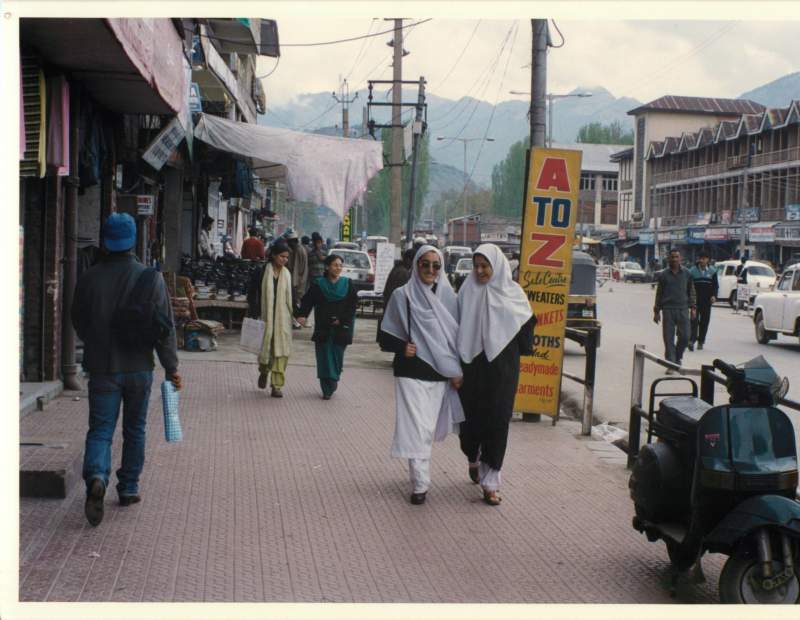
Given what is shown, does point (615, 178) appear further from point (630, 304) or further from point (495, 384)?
point (495, 384)

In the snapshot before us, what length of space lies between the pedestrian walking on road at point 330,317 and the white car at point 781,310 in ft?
41.4

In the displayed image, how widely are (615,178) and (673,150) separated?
3269 cm

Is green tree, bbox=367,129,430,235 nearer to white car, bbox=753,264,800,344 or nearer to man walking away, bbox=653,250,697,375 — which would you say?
white car, bbox=753,264,800,344

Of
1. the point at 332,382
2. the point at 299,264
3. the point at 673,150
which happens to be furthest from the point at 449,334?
the point at 673,150

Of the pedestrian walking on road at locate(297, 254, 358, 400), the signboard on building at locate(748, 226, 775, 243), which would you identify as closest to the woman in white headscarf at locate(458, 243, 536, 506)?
the pedestrian walking on road at locate(297, 254, 358, 400)

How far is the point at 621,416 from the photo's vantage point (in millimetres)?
12219

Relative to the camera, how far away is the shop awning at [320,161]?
16.2m

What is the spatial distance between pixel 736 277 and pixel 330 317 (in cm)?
3188

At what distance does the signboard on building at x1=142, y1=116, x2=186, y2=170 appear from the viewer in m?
14.3

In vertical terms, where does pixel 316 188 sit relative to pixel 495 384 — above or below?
above

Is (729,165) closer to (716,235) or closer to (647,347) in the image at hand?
(716,235)

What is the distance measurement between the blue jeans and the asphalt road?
622 centimetres

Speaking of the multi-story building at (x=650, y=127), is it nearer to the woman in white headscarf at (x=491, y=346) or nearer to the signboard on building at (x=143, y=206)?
the signboard on building at (x=143, y=206)

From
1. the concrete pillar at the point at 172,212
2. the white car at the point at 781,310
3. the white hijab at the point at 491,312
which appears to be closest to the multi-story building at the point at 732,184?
the white car at the point at 781,310
